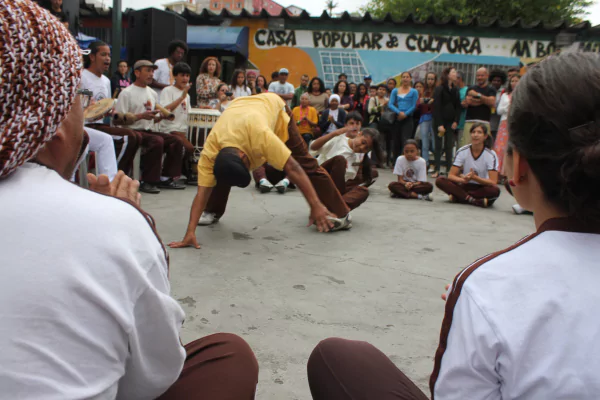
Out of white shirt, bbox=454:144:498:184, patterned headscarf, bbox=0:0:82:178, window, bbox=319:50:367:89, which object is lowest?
white shirt, bbox=454:144:498:184

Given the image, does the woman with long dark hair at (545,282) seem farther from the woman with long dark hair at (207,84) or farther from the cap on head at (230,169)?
the woman with long dark hair at (207,84)

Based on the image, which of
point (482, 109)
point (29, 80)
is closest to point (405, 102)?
point (482, 109)

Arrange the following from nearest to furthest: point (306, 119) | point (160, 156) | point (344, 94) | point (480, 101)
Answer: point (160, 156) < point (480, 101) < point (306, 119) < point (344, 94)

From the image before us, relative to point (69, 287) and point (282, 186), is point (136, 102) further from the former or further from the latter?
point (69, 287)

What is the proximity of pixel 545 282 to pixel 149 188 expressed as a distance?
19.3 ft

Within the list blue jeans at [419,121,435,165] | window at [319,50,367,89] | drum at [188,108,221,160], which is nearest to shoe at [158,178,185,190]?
drum at [188,108,221,160]

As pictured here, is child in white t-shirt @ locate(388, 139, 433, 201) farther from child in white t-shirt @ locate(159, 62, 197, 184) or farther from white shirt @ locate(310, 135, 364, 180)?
child in white t-shirt @ locate(159, 62, 197, 184)

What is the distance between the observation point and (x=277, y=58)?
45.0ft

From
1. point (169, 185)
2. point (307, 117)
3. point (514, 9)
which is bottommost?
point (169, 185)

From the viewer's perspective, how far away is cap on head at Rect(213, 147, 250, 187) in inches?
146

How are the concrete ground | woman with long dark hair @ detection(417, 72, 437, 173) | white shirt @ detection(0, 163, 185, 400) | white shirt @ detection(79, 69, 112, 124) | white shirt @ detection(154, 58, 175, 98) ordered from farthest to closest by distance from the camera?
woman with long dark hair @ detection(417, 72, 437, 173) < white shirt @ detection(154, 58, 175, 98) < white shirt @ detection(79, 69, 112, 124) < the concrete ground < white shirt @ detection(0, 163, 185, 400)

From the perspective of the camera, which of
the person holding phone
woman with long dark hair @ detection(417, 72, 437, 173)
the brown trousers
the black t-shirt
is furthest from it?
woman with long dark hair @ detection(417, 72, 437, 173)

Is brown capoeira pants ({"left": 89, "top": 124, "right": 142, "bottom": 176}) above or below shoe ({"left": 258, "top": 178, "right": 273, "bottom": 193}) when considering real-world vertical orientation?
above

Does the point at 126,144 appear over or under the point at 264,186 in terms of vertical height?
over
